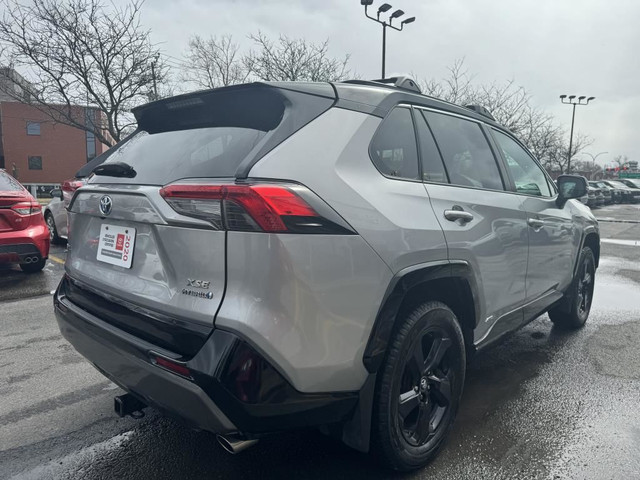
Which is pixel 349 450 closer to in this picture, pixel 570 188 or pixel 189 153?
pixel 189 153

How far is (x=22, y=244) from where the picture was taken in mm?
5793

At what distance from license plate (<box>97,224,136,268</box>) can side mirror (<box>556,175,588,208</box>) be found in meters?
3.22

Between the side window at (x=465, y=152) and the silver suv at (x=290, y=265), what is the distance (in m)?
0.02

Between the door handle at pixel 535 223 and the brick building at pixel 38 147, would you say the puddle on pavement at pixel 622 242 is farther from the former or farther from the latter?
the brick building at pixel 38 147

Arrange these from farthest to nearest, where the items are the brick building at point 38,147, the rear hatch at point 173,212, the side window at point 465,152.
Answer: the brick building at point 38,147, the side window at point 465,152, the rear hatch at point 173,212

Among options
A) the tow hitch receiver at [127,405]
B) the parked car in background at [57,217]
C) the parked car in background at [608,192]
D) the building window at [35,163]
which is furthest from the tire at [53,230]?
the building window at [35,163]

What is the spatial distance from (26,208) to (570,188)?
5987mm

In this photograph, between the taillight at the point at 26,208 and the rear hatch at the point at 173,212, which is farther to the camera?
the taillight at the point at 26,208

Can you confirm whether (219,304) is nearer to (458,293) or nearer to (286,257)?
(286,257)

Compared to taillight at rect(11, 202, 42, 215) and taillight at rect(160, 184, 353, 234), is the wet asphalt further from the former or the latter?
taillight at rect(11, 202, 42, 215)

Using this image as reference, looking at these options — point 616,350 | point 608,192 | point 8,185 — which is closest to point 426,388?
point 616,350

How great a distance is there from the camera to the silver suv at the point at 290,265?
1.68 metres

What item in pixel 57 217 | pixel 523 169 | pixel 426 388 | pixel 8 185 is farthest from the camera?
pixel 57 217

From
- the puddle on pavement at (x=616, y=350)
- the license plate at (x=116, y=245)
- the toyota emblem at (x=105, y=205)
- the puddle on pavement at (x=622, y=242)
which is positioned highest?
the toyota emblem at (x=105, y=205)
